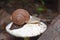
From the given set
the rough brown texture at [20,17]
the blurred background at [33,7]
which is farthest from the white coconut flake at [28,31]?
the blurred background at [33,7]

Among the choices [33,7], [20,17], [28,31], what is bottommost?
[33,7]

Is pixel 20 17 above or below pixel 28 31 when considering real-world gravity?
above

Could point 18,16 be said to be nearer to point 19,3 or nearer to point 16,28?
point 16,28

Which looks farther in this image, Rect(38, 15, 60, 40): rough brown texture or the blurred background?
the blurred background

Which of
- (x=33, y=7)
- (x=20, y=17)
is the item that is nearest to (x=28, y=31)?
(x=20, y=17)

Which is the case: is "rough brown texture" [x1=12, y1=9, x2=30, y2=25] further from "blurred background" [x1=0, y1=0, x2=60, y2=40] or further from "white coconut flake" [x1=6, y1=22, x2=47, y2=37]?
"blurred background" [x1=0, y1=0, x2=60, y2=40]

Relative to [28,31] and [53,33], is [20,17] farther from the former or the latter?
[53,33]

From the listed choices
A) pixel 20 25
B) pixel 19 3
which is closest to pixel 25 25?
pixel 20 25

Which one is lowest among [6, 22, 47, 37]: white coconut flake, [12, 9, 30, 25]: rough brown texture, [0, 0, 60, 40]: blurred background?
[0, 0, 60, 40]: blurred background

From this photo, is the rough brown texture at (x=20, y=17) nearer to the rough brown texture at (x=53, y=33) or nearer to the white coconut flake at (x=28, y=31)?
the white coconut flake at (x=28, y=31)

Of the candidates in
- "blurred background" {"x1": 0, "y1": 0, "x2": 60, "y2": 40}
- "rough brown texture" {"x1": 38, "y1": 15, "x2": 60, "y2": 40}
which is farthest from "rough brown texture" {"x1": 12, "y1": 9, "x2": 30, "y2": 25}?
"blurred background" {"x1": 0, "y1": 0, "x2": 60, "y2": 40}

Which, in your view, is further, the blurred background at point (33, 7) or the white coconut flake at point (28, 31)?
the blurred background at point (33, 7)
